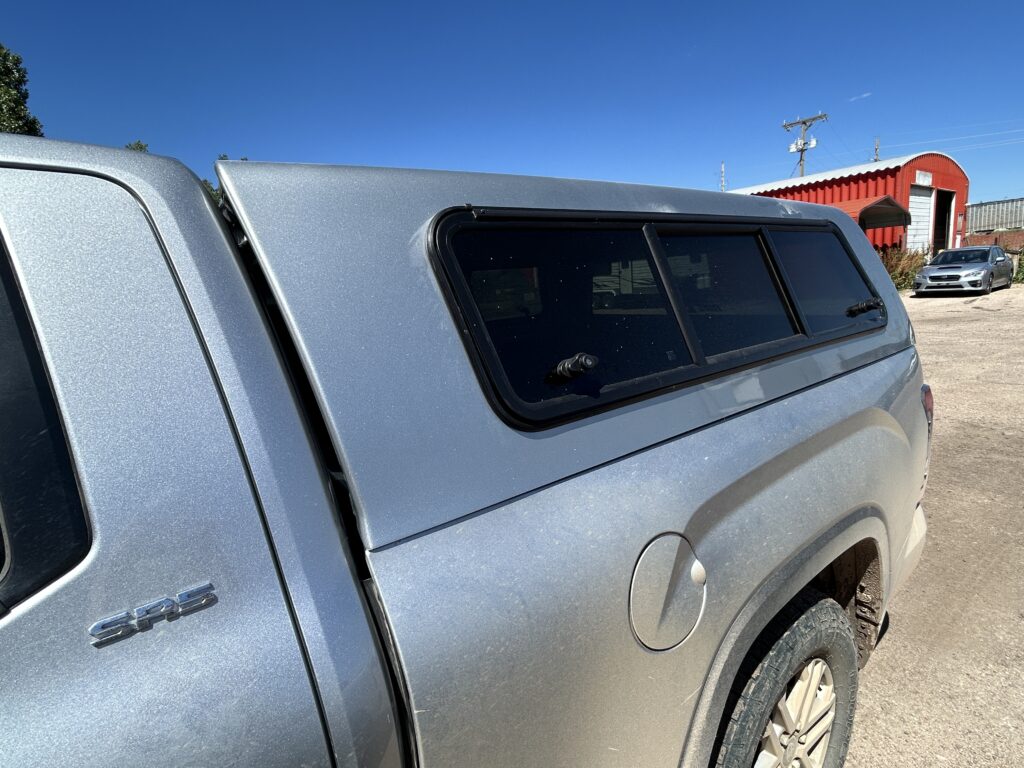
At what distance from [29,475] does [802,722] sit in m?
1.98

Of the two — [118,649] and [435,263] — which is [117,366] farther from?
[435,263]

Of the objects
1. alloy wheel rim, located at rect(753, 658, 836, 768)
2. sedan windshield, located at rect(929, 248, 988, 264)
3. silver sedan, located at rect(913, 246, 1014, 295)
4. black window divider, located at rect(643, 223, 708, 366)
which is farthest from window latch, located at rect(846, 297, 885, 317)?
sedan windshield, located at rect(929, 248, 988, 264)

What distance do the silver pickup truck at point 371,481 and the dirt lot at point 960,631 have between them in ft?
3.59

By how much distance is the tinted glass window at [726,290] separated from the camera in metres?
1.69

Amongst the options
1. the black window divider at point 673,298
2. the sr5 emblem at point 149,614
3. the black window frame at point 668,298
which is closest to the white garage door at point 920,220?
the black window frame at point 668,298

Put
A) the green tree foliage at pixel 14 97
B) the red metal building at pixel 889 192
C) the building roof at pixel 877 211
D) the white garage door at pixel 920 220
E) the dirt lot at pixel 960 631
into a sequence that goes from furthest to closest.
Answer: the white garage door at pixel 920 220, the red metal building at pixel 889 192, the building roof at pixel 877 211, the green tree foliage at pixel 14 97, the dirt lot at pixel 960 631

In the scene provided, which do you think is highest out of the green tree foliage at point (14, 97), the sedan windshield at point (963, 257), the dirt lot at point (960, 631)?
the green tree foliage at point (14, 97)

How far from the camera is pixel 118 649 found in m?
0.78

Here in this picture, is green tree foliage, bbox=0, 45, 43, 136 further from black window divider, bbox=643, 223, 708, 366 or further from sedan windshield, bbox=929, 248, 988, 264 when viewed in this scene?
sedan windshield, bbox=929, 248, 988, 264

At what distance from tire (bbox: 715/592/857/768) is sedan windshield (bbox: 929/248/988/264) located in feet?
72.4

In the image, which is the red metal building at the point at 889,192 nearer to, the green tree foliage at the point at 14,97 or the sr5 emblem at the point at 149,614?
the green tree foliage at the point at 14,97

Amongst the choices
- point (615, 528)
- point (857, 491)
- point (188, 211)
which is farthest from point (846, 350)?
point (188, 211)

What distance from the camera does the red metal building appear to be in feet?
69.8

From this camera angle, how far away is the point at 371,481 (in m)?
0.97
